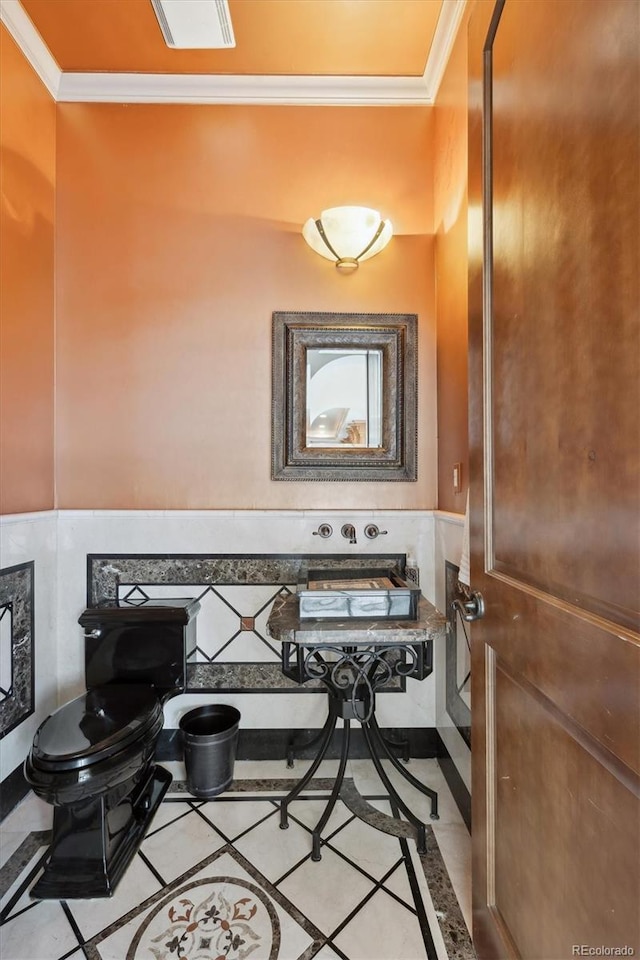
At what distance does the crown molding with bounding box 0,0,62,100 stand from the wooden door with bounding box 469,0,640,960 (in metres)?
1.75

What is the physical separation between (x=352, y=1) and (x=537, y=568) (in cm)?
212

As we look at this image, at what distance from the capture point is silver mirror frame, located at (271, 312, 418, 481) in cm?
193

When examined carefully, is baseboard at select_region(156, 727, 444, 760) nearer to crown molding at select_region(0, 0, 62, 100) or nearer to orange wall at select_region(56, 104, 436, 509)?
orange wall at select_region(56, 104, 436, 509)

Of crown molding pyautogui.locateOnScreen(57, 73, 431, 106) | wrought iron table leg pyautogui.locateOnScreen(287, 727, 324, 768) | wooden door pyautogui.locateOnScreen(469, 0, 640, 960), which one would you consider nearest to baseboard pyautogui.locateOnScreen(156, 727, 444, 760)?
wrought iron table leg pyautogui.locateOnScreen(287, 727, 324, 768)

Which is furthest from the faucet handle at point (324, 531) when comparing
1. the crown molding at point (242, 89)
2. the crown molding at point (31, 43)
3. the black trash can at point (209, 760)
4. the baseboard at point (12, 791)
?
the crown molding at point (31, 43)

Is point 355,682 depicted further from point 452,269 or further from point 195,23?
point 195,23

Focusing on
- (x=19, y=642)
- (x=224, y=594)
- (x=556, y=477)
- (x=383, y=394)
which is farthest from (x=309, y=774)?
(x=383, y=394)

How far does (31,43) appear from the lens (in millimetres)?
1730

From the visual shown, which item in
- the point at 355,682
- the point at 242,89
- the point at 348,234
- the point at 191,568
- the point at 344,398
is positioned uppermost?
the point at 242,89

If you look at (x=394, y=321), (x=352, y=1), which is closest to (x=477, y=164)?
(x=394, y=321)

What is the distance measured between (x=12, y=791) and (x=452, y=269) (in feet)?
8.73

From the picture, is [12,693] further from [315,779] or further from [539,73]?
[539,73]

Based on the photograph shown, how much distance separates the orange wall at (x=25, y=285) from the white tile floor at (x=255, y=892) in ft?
4.28

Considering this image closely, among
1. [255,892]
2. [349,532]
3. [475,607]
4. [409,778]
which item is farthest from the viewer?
[349,532]
